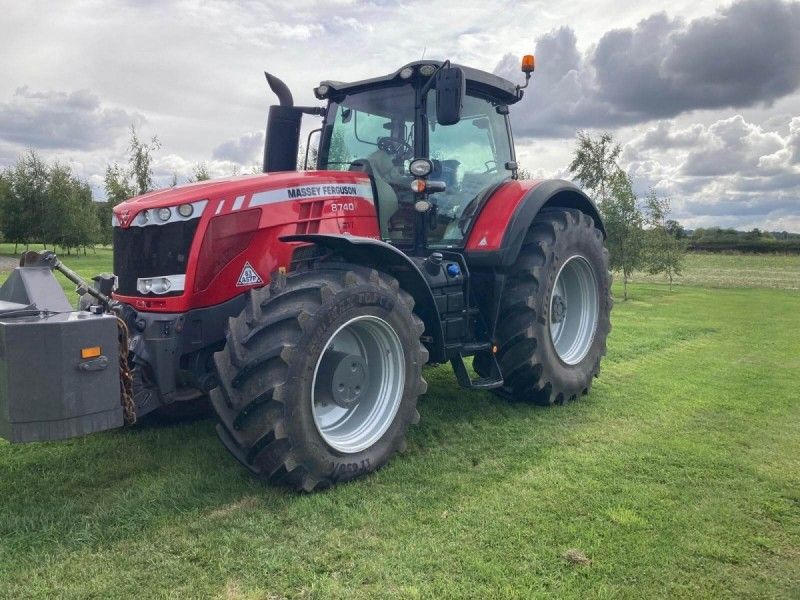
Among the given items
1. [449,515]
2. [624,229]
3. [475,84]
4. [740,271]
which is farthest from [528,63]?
[740,271]

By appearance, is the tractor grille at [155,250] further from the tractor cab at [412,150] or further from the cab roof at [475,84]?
the cab roof at [475,84]

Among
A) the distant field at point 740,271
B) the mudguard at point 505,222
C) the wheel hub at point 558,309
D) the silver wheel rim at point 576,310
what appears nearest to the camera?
the mudguard at point 505,222

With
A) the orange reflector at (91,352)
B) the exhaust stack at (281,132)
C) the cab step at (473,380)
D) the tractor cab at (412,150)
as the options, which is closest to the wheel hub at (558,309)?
the cab step at (473,380)

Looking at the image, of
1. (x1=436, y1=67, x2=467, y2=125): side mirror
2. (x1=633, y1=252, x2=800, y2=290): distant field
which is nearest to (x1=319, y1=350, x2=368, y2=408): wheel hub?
(x1=436, y1=67, x2=467, y2=125): side mirror

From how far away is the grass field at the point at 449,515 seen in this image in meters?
2.76

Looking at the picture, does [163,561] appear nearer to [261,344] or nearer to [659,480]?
[261,344]

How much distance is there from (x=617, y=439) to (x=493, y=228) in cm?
181

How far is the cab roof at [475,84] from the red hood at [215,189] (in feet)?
3.40

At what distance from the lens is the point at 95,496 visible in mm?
3514

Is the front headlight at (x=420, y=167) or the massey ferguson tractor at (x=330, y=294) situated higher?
the front headlight at (x=420, y=167)

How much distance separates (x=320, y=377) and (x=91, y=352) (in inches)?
50.6

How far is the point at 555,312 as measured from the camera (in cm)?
564

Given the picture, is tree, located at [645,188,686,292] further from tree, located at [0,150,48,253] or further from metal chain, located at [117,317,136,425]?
tree, located at [0,150,48,253]

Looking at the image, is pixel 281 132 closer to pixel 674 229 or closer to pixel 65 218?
pixel 674 229
